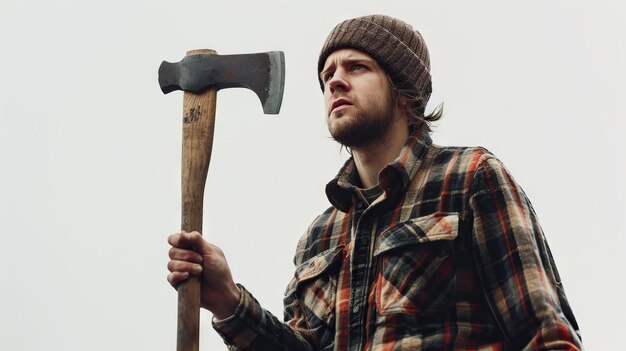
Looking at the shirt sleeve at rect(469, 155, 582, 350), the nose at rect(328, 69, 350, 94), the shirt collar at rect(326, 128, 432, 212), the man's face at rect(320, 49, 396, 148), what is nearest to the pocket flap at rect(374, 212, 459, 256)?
the shirt sleeve at rect(469, 155, 582, 350)

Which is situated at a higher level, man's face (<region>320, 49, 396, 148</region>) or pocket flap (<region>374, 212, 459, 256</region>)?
man's face (<region>320, 49, 396, 148</region>)

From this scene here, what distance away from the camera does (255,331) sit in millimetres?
5684

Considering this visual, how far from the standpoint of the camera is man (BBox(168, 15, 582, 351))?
16.5ft

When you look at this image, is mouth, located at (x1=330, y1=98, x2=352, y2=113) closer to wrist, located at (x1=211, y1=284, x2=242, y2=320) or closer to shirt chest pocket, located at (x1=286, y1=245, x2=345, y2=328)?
shirt chest pocket, located at (x1=286, y1=245, x2=345, y2=328)

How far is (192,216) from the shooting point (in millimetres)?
5312

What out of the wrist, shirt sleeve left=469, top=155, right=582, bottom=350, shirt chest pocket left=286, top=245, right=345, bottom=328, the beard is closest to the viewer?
shirt sleeve left=469, top=155, right=582, bottom=350

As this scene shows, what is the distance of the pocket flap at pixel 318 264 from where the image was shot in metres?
5.70

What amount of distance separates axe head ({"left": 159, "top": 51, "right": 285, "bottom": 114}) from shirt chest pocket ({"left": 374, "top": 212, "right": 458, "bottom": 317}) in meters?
1.02

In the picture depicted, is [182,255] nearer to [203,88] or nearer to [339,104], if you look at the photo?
[203,88]

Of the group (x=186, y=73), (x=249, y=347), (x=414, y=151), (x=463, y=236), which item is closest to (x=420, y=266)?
(x=463, y=236)

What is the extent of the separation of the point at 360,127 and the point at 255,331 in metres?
1.25

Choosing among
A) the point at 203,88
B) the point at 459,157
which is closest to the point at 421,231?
the point at 459,157

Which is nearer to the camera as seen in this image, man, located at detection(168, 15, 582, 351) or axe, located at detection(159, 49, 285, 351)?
man, located at detection(168, 15, 582, 351)

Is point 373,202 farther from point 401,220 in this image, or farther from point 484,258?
point 484,258
